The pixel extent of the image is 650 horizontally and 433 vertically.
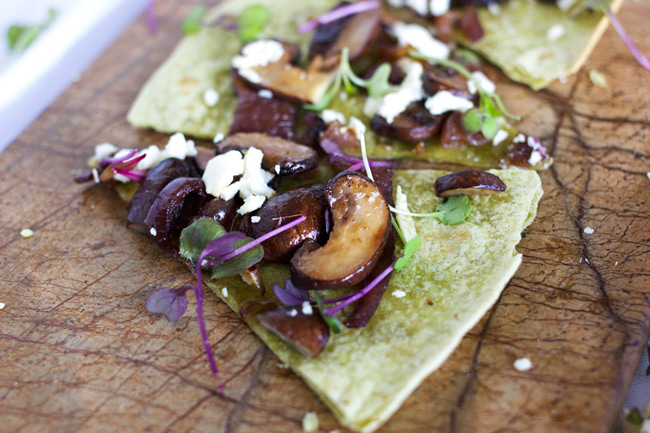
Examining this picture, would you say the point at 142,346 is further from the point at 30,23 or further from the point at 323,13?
the point at 30,23

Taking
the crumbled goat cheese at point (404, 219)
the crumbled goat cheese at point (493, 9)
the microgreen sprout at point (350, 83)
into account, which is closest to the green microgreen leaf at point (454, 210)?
the crumbled goat cheese at point (404, 219)

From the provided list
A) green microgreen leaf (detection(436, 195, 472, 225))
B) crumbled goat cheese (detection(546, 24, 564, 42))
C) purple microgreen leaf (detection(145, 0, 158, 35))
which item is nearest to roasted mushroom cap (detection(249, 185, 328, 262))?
green microgreen leaf (detection(436, 195, 472, 225))

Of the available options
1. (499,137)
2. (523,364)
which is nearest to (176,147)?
(499,137)

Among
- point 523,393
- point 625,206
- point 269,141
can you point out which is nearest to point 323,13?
point 269,141

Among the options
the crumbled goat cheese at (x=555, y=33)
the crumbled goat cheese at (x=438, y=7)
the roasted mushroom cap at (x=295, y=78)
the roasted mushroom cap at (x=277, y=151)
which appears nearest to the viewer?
the roasted mushroom cap at (x=277, y=151)

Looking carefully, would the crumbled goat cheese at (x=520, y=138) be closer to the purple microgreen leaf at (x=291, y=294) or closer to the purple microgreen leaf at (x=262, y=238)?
the purple microgreen leaf at (x=262, y=238)

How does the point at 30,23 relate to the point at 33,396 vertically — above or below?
→ above

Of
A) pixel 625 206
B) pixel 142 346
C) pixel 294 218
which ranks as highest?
pixel 294 218
